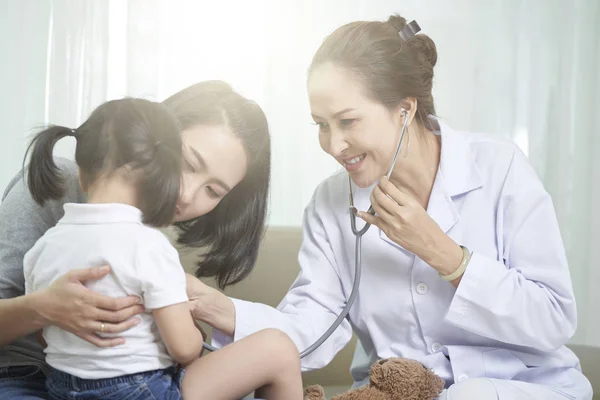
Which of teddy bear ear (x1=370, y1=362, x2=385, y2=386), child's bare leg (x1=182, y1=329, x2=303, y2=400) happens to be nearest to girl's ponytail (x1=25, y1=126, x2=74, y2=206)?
child's bare leg (x1=182, y1=329, x2=303, y2=400)

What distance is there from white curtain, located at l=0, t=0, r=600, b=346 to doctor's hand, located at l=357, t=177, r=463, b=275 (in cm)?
114

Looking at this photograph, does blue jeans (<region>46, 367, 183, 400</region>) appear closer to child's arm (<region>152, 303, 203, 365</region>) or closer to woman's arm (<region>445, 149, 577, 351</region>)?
child's arm (<region>152, 303, 203, 365</region>)

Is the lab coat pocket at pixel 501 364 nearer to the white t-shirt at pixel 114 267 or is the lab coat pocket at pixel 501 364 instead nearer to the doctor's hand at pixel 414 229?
the doctor's hand at pixel 414 229

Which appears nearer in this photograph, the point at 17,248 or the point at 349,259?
the point at 17,248

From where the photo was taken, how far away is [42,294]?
109 cm

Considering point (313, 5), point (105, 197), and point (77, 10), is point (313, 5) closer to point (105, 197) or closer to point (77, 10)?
point (77, 10)

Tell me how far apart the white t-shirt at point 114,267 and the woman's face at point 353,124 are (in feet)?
1.62

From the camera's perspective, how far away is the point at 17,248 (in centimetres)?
128

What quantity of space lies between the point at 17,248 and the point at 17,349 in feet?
0.63

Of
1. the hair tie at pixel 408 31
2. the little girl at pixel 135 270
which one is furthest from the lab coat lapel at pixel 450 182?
the little girl at pixel 135 270

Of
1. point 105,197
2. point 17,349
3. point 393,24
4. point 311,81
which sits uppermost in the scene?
point 393,24

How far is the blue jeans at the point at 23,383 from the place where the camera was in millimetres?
1217

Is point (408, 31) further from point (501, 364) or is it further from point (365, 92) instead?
point (501, 364)

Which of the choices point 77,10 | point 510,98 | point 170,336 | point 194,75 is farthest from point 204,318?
point 510,98
